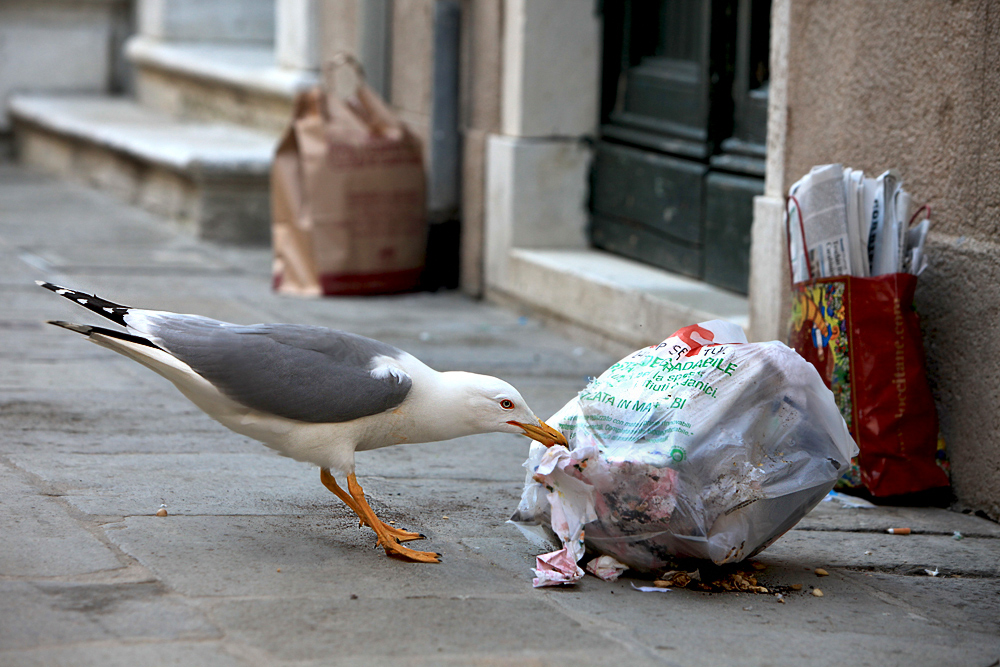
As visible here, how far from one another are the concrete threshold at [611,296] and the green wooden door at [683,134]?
121 millimetres

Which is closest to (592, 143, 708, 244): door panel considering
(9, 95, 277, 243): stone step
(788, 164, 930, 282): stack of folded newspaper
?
(788, 164, 930, 282): stack of folded newspaper

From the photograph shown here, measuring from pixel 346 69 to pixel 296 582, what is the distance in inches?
202

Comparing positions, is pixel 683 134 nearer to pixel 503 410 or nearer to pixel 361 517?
pixel 503 410

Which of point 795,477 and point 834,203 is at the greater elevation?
point 834,203

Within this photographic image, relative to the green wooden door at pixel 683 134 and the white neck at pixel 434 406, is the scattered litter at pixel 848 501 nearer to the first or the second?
the white neck at pixel 434 406

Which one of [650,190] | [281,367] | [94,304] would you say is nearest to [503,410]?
[281,367]

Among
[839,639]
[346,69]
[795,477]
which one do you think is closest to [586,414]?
[795,477]

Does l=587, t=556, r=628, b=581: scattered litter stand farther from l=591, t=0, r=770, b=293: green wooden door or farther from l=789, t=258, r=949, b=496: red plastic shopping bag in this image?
l=591, t=0, r=770, b=293: green wooden door

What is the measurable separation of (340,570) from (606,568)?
57 cm

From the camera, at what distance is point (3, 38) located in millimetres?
10234

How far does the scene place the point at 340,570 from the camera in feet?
8.77

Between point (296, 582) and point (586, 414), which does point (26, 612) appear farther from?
point (586, 414)

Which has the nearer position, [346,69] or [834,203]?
[834,203]

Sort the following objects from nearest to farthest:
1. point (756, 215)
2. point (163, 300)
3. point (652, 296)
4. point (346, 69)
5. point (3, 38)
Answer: point (756, 215) → point (652, 296) → point (163, 300) → point (346, 69) → point (3, 38)
